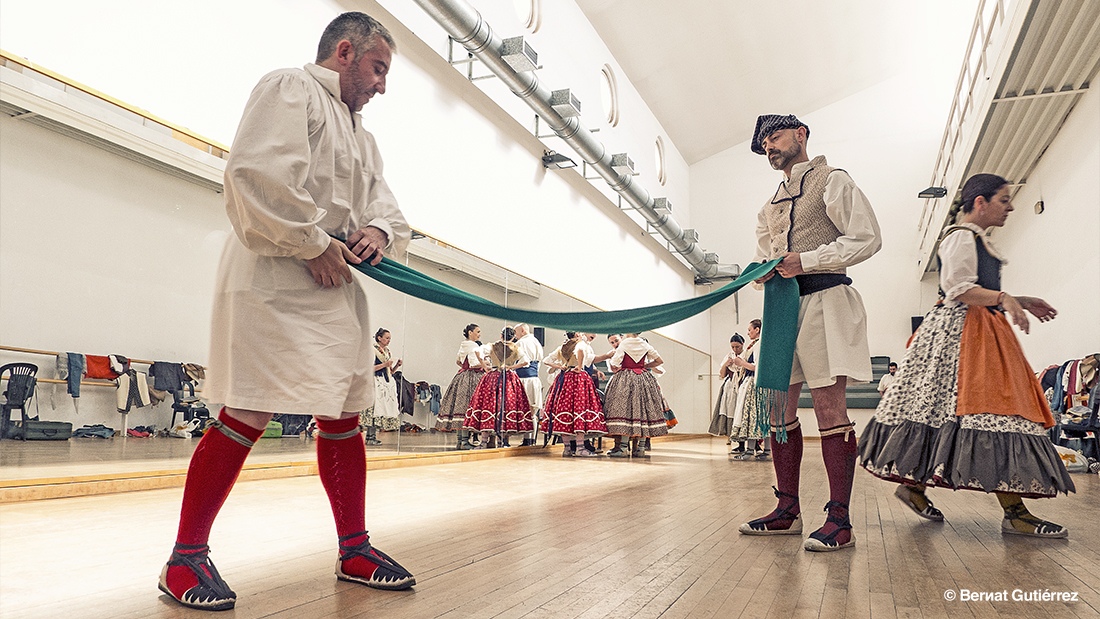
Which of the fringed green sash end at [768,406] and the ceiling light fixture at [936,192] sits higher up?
the ceiling light fixture at [936,192]

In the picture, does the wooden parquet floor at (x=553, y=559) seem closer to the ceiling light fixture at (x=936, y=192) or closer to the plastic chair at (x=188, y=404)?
the plastic chair at (x=188, y=404)

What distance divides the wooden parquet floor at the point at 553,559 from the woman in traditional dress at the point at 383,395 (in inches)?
79.9

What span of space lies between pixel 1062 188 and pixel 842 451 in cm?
681

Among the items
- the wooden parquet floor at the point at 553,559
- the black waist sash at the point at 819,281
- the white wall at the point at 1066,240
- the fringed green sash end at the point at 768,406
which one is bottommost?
the wooden parquet floor at the point at 553,559

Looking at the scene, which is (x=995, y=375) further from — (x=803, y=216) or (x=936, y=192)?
(x=936, y=192)

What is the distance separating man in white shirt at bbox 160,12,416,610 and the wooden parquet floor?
17 centimetres

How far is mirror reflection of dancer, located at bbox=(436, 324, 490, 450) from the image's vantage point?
694 cm

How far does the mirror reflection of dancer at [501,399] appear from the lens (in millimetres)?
7242

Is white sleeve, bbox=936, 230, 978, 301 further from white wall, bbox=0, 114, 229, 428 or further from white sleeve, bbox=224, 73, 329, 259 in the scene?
white wall, bbox=0, 114, 229, 428

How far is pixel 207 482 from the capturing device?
1552mm

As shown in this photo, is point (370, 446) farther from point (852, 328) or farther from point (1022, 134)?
point (1022, 134)

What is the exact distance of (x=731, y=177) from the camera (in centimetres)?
1570

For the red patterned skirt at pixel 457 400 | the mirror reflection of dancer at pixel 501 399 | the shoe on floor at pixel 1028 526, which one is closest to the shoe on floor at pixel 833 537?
the shoe on floor at pixel 1028 526

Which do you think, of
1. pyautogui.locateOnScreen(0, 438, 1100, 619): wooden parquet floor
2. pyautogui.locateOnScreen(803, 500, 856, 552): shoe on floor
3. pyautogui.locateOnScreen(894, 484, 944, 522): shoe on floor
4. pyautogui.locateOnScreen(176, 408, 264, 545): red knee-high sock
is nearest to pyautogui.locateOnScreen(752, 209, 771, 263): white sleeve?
pyautogui.locateOnScreen(803, 500, 856, 552): shoe on floor
